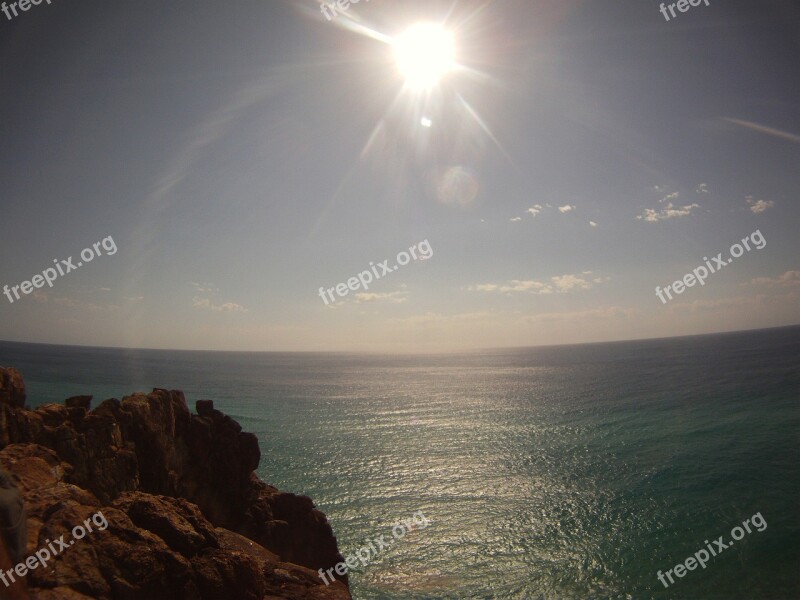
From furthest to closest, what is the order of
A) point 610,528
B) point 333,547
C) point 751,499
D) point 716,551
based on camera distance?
point 751,499 < point 610,528 < point 716,551 < point 333,547

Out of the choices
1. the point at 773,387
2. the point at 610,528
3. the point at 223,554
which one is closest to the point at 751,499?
the point at 610,528

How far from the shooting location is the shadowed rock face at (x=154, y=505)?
12469 millimetres

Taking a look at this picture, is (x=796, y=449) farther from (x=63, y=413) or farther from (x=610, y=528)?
(x=63, y=413)

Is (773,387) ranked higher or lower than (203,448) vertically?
lower

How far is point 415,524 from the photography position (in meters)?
39.0

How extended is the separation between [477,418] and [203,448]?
71270 millimetres

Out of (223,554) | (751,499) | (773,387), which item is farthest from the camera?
(773,387)
